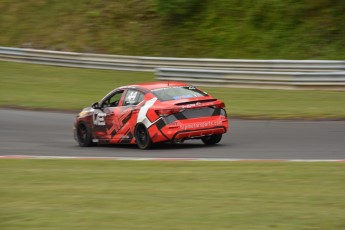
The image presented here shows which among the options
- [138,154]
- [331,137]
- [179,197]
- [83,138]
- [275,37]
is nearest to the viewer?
[179,197]

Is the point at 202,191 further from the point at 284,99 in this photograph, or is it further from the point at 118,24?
the point at 118,24

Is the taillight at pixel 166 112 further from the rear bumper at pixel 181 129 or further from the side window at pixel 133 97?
the side window at pixel 133 97

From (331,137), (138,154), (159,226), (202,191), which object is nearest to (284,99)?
(331,137)

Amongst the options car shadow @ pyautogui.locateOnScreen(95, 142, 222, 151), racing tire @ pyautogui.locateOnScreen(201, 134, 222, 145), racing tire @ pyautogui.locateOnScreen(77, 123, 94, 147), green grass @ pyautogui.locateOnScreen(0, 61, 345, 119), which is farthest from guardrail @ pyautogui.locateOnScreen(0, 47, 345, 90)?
racing tire @ pyautogui.locateOnScreen(77, 123, 94, 147)

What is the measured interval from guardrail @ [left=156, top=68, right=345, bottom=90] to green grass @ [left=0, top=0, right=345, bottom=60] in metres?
3.50

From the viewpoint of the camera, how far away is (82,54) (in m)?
32.5

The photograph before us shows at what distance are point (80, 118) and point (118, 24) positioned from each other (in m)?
17.8

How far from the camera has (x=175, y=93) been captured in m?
15.4

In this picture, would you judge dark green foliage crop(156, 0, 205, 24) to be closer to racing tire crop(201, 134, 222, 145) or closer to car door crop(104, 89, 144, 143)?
car door crop(104, 89, 144, 143)

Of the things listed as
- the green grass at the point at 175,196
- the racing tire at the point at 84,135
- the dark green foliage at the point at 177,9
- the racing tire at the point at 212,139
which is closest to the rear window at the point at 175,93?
the racing tire at the point at 212,139

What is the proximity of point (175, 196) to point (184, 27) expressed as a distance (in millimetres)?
24266

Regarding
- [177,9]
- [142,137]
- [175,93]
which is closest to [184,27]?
[177,9]

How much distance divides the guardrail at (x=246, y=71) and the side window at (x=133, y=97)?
10208 mm

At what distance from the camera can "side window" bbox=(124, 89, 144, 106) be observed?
15633mm
